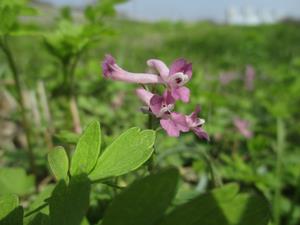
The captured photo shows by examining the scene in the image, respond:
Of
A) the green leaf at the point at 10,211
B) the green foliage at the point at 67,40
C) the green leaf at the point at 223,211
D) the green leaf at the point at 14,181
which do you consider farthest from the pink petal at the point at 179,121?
the green foliage at the point at 67,40

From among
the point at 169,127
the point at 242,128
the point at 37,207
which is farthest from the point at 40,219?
the point at 242,128

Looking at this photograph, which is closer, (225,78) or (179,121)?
(179,121)

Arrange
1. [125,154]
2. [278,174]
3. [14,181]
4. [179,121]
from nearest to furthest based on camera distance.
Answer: [125,154] → [179,121] → [14,181] → [278,174]

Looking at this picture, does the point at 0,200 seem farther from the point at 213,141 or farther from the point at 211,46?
the point at 211,46

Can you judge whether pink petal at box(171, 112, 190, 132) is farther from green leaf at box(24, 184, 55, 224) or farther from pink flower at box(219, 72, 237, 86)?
pink flower at box(219, 72, 237, 86)

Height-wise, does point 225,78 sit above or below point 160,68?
below

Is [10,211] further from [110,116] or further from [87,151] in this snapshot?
[110,116]

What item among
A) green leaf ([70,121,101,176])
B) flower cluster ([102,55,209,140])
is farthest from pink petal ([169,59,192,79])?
green leaf ([70,121,101,176])
